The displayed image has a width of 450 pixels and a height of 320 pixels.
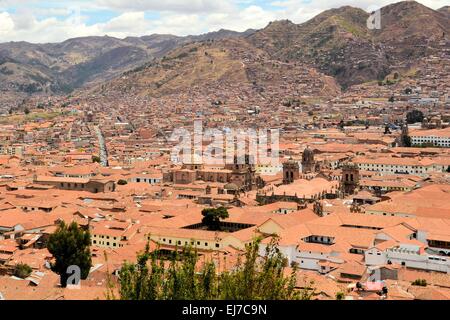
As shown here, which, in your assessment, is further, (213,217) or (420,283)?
(213,217)

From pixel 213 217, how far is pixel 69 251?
9246 millimetres

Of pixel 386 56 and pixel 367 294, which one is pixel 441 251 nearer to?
pixel 367 294

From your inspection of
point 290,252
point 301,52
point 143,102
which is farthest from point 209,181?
point 301,52

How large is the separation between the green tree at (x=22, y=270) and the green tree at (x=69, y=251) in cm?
81

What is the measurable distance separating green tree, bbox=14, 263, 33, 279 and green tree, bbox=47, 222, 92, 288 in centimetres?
81

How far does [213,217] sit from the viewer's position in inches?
1116

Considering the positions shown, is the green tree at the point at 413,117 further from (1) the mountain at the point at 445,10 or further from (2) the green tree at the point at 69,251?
(1) the mountain at the point at 445,10

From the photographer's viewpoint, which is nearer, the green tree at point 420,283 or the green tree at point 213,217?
the green tree at point 420,283

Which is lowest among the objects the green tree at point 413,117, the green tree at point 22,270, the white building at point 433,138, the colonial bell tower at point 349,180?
the green tree at point 22,270

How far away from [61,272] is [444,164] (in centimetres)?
3523

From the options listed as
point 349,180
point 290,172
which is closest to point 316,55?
point 290,172

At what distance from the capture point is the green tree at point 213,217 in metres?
28.4

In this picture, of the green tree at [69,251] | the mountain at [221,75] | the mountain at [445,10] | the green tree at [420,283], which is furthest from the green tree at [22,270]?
the mountain at [445,10]

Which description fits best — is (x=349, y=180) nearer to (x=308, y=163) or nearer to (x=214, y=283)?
(x=308, y=163)
